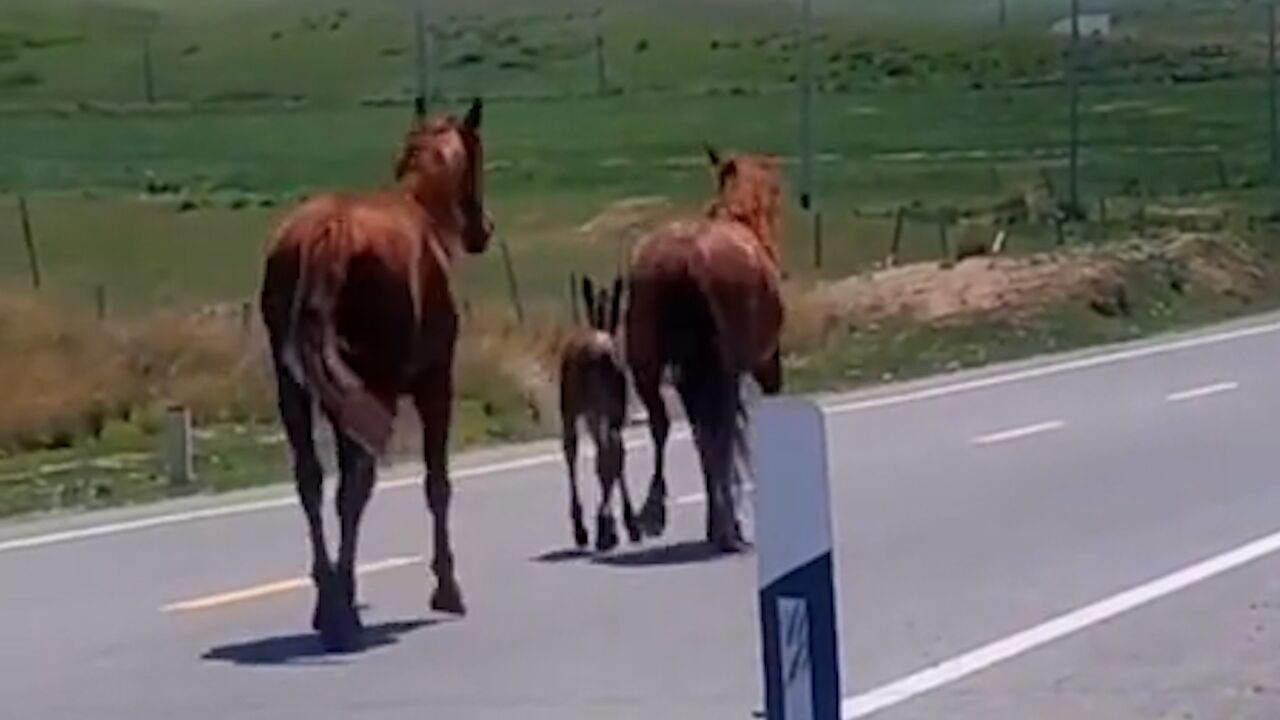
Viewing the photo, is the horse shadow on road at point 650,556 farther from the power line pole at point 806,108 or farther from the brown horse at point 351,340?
the power line pole at point 806,108

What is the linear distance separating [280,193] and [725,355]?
190 feet

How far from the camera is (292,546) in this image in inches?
744

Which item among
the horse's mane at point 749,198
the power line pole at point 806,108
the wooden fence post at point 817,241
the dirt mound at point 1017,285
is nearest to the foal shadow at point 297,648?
the horse's mane at point 749,198

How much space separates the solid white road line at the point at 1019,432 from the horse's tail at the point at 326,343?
10618 millimetres

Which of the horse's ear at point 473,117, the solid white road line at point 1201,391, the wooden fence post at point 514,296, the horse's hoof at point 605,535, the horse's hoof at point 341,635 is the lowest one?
the wooden fence post at point 514,296

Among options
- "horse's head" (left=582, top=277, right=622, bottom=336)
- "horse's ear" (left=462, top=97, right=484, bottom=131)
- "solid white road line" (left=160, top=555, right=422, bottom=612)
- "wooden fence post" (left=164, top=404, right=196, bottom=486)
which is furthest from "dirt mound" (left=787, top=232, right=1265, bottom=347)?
"horse's ear" (left=462, top=97, right=484, bottom=131)

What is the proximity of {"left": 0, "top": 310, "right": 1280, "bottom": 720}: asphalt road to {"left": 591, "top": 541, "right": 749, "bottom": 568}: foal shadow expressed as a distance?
5cm

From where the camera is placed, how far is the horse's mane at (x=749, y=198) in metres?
18.7

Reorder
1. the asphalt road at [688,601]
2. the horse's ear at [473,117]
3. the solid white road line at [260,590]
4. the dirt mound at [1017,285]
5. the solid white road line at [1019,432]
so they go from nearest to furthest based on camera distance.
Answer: the asphalt road at [688,601] → the horse's ear at [473,117] → the solid white road line at [260,590] → the solid white road line at [1019,432] → the dirt mound at [1017,285]

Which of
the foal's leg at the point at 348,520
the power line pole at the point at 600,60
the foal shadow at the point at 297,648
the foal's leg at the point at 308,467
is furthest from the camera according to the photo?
the power line pole at the point at 600,60

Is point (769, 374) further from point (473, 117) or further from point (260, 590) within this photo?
point (260, 590)

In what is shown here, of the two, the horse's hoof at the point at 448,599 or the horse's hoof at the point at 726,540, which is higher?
the horse's hoof at the point at 448,599

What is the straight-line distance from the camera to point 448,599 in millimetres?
15688

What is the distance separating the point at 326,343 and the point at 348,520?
0.76 m
